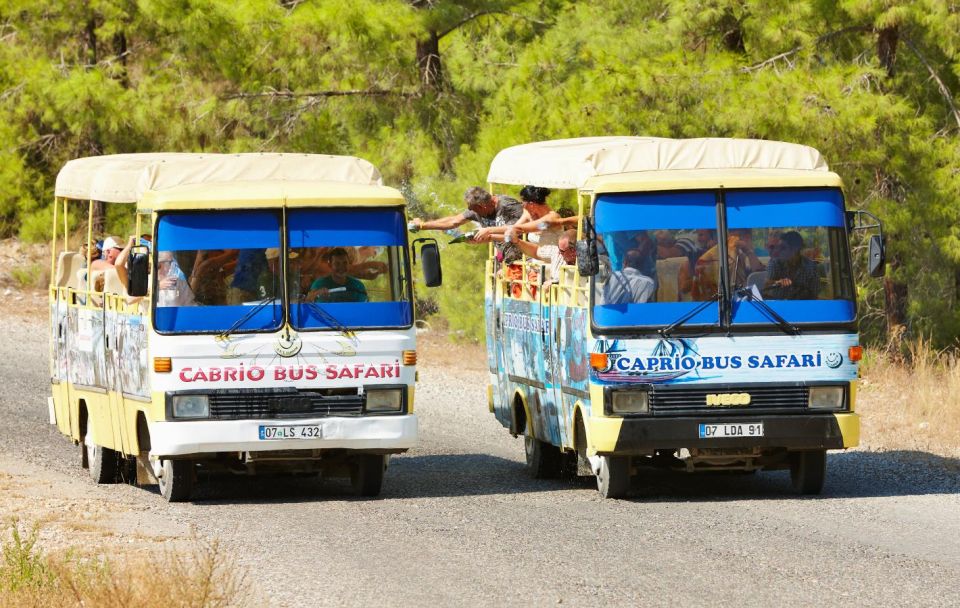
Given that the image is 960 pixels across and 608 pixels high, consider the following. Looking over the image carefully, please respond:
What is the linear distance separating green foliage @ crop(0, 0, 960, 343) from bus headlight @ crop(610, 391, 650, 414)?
10005 mm

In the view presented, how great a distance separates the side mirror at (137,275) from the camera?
13.3 metres

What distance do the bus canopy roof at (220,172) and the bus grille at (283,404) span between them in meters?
1.83

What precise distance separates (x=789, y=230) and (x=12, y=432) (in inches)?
388

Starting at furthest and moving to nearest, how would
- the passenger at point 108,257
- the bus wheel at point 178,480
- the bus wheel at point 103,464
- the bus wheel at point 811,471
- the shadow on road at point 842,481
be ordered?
the passenger at point 108,257 → the bus wheel at point 103,464 → the shadow on road at point 842,481 → the bus wheel at point 178,480 → the bus wheel at point 811,471

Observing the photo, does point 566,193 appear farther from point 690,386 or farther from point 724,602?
point 724,602

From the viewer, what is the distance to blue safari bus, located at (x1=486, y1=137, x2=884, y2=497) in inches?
520

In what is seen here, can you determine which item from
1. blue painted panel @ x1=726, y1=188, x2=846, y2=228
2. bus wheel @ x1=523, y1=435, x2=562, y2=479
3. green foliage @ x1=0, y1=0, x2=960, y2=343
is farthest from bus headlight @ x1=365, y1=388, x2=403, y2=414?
green foliage @ x1=0, y1=0, x2=960, y2=343

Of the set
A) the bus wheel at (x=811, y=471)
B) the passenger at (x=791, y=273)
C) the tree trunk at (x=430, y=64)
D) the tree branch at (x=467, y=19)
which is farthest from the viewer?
the tree trunk at (x=430, y=64)

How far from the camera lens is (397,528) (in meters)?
12.3

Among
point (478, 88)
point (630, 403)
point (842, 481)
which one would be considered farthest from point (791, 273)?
point (478, 88)

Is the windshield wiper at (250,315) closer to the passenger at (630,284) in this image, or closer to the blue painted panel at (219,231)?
the blue painted panel at (219,231)

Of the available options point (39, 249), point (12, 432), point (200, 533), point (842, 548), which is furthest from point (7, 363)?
point (842, 548)

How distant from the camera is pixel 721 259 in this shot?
13.4m

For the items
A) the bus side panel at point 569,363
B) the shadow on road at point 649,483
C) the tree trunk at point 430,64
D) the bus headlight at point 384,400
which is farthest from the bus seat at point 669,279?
the tree trunk at point 430,64
